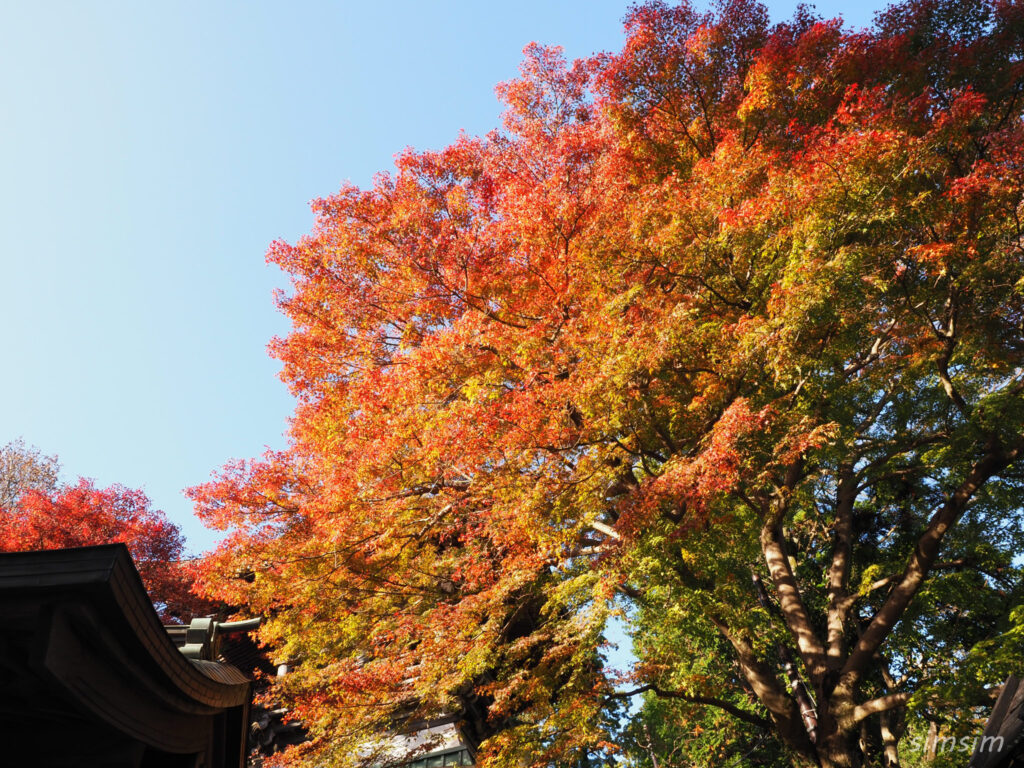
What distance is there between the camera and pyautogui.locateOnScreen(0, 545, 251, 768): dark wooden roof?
3.92 meters

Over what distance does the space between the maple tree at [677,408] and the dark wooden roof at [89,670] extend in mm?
5795

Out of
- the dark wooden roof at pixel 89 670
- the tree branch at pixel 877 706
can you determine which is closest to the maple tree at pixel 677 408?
the tree branch at pixel 877 706

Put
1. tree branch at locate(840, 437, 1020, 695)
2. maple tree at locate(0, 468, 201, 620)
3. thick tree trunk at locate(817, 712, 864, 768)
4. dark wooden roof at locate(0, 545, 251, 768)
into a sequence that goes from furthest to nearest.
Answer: maple tree at locate(0, 468, 201, 620) < tree branch at locate(840, 437, 1020, 695) < thick tree trunk at locate(817, 712, 864, 768) < dark wooden roof at locate(0, 545, 251, 768)

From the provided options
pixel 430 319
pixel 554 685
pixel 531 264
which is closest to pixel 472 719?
pixel 554 685

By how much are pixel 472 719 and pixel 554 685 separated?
2997mm

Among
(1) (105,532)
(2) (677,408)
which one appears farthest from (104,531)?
(2) (677,408)

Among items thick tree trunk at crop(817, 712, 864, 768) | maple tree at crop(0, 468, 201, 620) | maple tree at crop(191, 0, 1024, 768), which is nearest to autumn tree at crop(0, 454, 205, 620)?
maple tree at crop(0, 468, 201, 620)

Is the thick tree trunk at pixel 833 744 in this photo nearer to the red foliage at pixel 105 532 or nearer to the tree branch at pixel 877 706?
the tree branch at pixel 877 706

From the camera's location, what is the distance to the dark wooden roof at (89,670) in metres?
3.92

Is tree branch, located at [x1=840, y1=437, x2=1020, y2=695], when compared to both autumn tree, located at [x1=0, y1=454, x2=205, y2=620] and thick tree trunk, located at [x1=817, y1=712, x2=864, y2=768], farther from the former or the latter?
autumn tree, located at [x1=0, y1=454, x2=205, y2=620]

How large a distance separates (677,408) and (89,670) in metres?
9.68

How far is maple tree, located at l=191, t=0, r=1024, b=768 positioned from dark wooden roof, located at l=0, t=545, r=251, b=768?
5.79 metres

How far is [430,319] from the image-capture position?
1495 centimetres

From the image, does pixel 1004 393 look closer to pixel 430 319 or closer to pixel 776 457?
pixel 776 457
